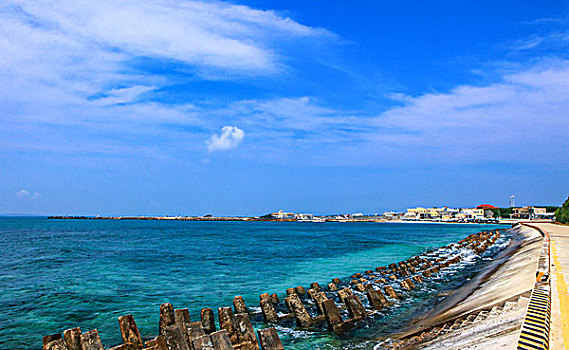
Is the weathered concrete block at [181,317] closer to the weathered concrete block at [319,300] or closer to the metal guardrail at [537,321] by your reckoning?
the weathered concrete block at [319,300]

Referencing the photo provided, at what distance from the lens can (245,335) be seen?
8.62m

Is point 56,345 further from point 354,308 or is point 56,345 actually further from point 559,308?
point 559,308

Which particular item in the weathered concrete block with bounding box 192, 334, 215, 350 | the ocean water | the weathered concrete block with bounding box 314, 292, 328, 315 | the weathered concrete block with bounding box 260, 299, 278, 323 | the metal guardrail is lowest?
the ocean water

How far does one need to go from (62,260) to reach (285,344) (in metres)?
29.4

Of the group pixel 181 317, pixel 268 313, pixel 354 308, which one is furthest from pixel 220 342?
pixel 354 308

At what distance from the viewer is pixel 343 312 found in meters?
13.6

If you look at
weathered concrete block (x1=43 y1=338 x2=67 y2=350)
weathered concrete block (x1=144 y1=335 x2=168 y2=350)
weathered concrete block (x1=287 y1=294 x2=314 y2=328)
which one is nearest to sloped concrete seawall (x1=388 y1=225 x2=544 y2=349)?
weathered concrete block (x1=287 y1=294 x2=314 y2=328)

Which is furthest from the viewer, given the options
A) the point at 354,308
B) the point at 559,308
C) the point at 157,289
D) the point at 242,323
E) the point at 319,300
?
the point at 157,289

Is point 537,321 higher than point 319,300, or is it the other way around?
point 537,321

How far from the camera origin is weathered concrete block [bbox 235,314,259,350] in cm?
846

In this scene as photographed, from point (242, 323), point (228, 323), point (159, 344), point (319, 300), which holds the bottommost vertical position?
point (319, 300)

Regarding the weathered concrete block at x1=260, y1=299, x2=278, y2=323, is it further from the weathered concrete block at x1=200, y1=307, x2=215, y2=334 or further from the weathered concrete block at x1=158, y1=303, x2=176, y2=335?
the weathered concrete block at x1=158, y1=303, x2=176, y2=335

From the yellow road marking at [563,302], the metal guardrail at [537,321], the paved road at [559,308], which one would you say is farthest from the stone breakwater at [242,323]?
the yellow road marking at [563,302]

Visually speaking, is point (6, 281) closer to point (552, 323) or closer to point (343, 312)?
point (343, 312)
